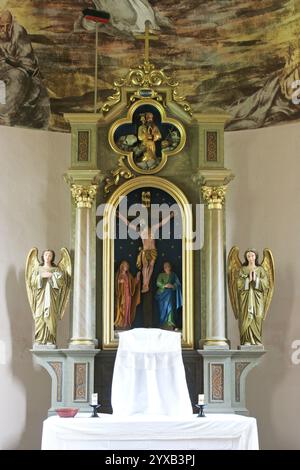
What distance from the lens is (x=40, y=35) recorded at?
14.4 metres

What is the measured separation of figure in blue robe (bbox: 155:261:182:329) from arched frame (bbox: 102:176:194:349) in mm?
105

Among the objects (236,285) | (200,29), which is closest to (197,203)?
(236,285)

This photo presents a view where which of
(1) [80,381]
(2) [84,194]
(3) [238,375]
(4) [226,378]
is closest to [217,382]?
(4) [226,378]

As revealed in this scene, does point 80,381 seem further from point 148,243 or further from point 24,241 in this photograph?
point 24,241

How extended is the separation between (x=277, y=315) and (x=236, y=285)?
1.23 meters

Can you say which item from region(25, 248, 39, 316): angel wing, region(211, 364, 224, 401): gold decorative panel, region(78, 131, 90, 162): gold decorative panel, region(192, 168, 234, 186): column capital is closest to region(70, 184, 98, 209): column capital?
region(78, 131, 90, 162): gold decorative panel

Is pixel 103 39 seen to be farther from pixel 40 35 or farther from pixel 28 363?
pixel 28 363

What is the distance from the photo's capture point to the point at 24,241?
1377cm

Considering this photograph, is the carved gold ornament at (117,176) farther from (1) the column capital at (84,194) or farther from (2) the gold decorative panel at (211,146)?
(2) the gold decorative panel at (211,146)

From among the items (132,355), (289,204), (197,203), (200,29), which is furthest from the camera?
(200,29)

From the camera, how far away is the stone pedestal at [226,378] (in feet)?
40.3

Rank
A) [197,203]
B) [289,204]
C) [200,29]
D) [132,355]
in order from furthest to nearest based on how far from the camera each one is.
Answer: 1. [200,29]
2. [289,204]
3. [197,203]
4. [132,355]

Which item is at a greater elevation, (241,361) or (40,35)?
(40,35)

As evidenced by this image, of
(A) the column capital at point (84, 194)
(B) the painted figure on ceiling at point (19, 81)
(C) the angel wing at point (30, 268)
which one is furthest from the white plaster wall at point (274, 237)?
(C) the angel wing at point (30, 268)
